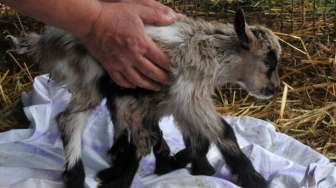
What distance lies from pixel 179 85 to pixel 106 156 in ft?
2.36

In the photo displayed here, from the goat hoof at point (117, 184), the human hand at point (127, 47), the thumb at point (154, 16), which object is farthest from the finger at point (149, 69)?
the goat hoof at point (117, 184)

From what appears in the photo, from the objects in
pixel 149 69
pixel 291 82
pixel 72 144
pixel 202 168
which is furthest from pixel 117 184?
pixel 291 82

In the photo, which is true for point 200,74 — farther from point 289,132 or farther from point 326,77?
point 326,77

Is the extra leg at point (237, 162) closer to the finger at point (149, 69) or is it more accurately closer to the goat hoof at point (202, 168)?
the goat hoof at point (202, 168)

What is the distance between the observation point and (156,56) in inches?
89.4

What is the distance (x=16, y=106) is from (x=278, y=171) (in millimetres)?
1512

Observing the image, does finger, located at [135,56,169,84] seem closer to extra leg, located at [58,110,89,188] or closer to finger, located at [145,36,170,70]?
finger, located at [145,36,170,70]

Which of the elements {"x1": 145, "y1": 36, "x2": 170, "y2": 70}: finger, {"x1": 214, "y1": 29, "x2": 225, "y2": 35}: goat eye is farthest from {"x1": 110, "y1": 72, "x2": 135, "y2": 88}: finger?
{"x1": 214, "y1": 29, "x2": 225, "y2": 35}: goat eye

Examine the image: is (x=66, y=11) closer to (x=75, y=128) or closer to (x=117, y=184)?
(x=75, y=128)

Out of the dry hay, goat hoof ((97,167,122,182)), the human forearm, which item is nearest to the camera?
the human forearm

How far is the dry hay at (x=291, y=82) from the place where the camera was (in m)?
3.29

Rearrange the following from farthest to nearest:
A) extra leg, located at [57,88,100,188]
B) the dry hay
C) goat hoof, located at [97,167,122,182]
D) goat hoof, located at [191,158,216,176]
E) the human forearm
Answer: the dry hay, goat hoof, located at [191,158,216,176], goat hoof, located at [97,167,122,182], extra leg, located at [57,88,100,188], the human forearm

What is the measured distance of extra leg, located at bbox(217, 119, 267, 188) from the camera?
2.45 meters

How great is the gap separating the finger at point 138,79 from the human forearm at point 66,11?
20 centimetres
